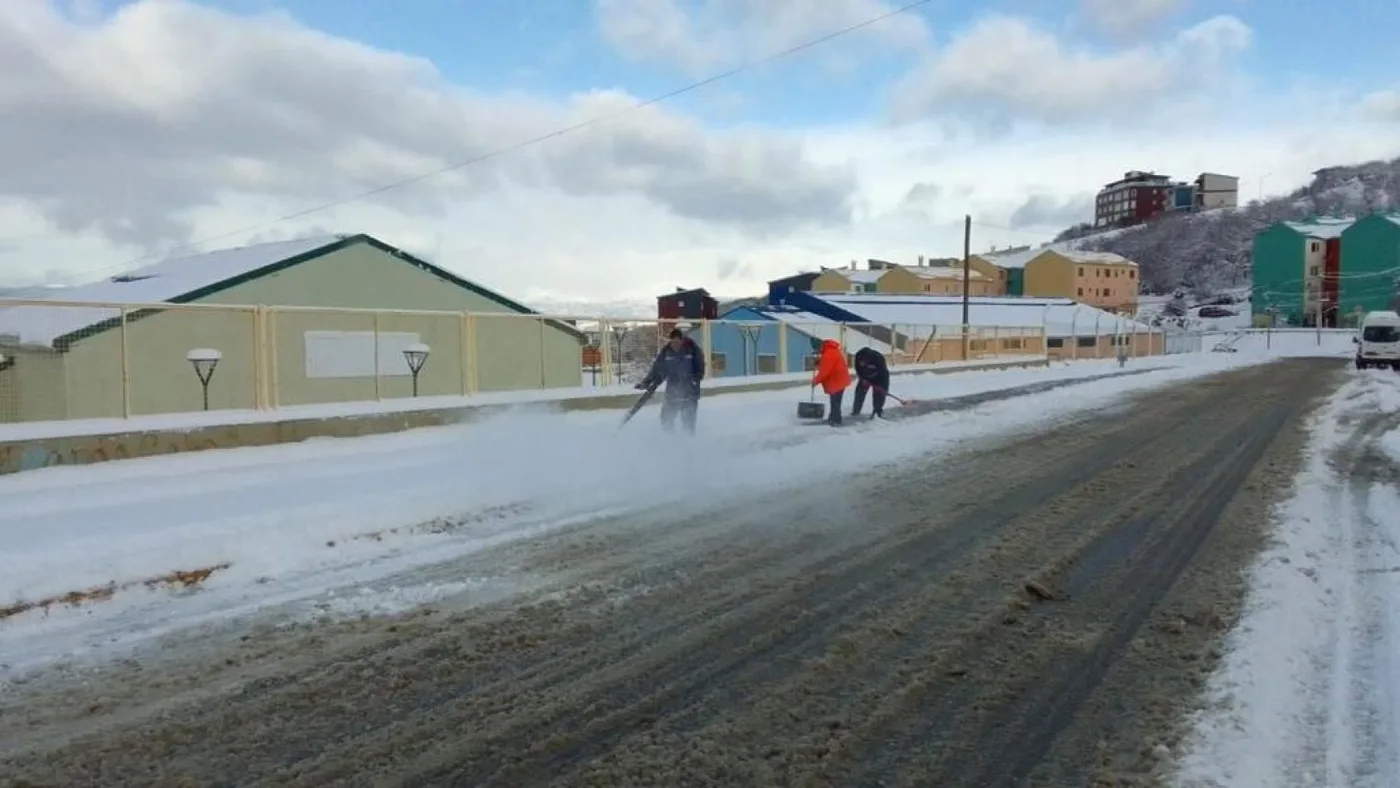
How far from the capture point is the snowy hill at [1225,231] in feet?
421

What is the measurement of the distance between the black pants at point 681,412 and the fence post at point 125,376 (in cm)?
655

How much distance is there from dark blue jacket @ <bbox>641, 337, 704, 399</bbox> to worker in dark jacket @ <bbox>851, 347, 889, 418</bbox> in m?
4.44

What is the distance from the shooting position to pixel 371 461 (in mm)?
10930

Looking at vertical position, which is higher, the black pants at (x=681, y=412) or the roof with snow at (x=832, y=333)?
the roof with snow at (x=832, y=333)

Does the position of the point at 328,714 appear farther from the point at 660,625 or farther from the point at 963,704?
the point at 963,704

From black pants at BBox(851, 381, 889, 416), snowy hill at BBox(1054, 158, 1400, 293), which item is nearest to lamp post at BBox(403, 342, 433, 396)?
black pants at BBox(851, 381, 889, 416)

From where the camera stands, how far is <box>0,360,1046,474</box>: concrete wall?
30.2 ft

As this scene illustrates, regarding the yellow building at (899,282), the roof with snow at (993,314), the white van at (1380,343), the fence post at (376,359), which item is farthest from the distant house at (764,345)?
the yellow building at (899,282)

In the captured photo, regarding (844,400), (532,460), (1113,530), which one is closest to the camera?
(1113,530)

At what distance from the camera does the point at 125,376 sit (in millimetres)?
10805

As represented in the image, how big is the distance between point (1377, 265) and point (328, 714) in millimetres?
112663

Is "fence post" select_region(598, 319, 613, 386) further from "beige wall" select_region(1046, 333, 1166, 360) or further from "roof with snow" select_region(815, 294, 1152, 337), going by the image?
"roof with snow" select_region(815, 294, 1152, 337)

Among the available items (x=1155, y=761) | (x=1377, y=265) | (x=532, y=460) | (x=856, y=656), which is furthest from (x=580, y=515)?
(x=1377, y=265)

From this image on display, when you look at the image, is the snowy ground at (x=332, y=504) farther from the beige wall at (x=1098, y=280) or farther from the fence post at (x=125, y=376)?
the beige wall at (x=1098, y=280)
